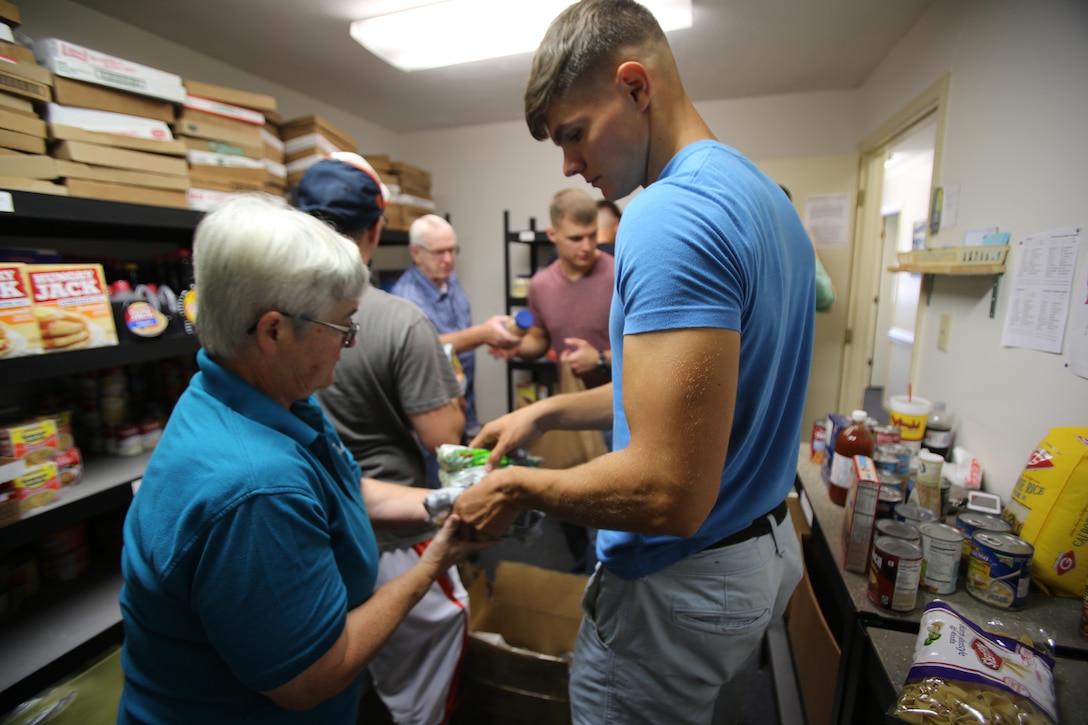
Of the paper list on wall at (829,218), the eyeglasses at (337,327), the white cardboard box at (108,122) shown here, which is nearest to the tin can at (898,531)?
the eyeglasses at (337,327)

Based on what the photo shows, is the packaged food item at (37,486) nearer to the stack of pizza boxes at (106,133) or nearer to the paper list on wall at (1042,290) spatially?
the stack of pizza boxes at (106,133)

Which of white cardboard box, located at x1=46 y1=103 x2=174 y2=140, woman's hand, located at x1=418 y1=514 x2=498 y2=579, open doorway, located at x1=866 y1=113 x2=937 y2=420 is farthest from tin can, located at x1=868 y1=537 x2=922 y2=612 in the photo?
open doorway, located at x1=866 y1=113 x2=937 y2=420

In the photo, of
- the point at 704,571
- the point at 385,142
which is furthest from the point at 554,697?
the point at 385,142

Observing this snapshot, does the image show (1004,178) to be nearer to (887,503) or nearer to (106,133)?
(887,503)

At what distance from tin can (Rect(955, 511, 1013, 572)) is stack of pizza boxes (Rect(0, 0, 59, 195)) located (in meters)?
2.40

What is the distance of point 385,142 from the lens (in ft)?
12.7

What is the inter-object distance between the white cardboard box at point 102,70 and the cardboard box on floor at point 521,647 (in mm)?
2002

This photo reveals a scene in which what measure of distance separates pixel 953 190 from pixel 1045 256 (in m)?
0.64

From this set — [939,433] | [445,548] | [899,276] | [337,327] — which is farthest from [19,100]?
[899,276]

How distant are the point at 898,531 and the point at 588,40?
3.82ft

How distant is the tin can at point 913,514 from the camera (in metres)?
1.15

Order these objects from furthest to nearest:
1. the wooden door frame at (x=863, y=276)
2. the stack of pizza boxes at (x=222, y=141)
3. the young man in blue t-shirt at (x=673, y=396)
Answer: the wooden door frame at (x=863, y=276) < the stack of pizza boxes at (x=222, y=141) < the young man in blue t-shirt at (x=673, y=396)

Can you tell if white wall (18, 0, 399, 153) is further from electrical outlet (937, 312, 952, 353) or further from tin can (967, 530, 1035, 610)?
electrical outlet (937, 312, 952, 353)

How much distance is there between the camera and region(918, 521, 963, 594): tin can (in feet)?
3.34
